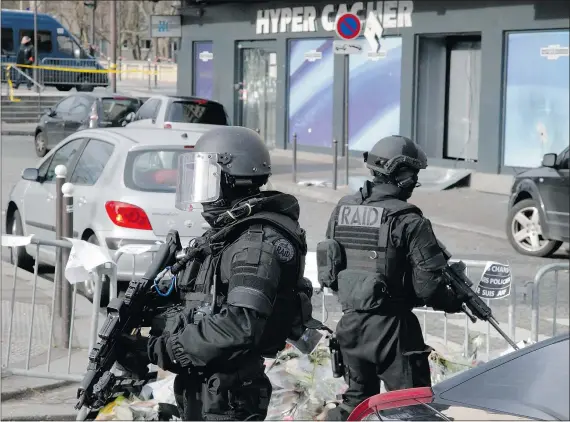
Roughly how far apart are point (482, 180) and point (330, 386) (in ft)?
41.3

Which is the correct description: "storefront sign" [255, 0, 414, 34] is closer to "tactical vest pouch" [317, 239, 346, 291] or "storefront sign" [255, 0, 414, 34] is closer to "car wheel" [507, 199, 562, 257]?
"car wheel" [507, 199, 562, 257]

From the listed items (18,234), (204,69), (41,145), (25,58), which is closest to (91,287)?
(18,234)

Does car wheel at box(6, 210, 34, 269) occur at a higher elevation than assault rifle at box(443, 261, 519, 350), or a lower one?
lower

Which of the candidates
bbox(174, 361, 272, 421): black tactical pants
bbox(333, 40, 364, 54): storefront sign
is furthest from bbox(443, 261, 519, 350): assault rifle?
bbox(333, 40, 364, 54): storefront sign

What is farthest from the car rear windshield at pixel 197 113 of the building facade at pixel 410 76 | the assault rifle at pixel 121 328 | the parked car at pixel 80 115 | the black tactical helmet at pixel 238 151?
the assault rifle at pixel 121 328

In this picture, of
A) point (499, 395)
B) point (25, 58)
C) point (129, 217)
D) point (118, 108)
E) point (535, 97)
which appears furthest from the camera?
point (25, 58)

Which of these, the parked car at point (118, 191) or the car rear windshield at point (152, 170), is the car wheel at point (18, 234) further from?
the car rear windshield at point (152, 170)

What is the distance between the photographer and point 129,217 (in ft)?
28.6

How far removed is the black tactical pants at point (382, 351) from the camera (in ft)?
16.7

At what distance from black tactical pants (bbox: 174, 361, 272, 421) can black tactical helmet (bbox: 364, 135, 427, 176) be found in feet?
5.54

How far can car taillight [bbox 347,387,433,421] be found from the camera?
11.4 ft

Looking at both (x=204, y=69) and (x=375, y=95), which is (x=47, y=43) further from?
(x=375, y=95)

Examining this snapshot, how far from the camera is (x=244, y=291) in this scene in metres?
3.50

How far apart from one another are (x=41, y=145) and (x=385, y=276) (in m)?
18.0
